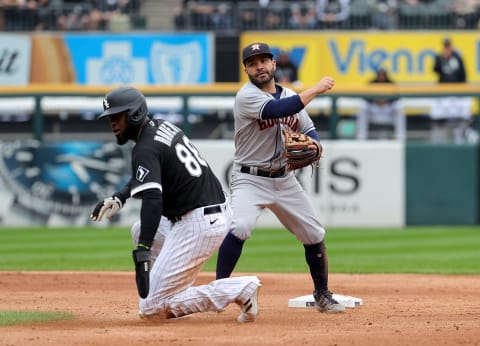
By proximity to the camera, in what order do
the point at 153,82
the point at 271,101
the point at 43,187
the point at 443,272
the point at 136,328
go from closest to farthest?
the point at 136,328, the point at 271,101, the point at 443,272, the point at 43,187, the point at 153,82

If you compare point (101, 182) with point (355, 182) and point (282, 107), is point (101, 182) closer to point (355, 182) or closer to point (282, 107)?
point (355, 182)

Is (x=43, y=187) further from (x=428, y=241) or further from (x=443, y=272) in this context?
(x=443, y=272)

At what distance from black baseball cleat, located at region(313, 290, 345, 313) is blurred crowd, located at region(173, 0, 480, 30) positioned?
14441mm

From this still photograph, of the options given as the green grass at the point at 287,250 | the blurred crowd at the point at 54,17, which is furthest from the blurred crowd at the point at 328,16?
the green grass at the point at 287,250

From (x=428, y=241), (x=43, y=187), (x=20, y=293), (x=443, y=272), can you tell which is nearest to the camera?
(x=20, y=293)

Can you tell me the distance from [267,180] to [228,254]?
24.2 inches

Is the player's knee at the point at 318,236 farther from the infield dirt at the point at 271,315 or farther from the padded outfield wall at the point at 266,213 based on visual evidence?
the padded outfield wall at the point at 266,213

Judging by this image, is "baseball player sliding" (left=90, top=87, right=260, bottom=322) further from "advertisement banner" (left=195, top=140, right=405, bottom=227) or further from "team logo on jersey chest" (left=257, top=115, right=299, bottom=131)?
"advertisement banner" (left=195, top=140, right=405, bottom=227)

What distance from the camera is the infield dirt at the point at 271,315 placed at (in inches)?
259

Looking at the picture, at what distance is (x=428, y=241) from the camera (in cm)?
1462

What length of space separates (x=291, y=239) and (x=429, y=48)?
8609mm

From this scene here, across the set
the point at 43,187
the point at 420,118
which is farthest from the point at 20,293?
the point at 420,118

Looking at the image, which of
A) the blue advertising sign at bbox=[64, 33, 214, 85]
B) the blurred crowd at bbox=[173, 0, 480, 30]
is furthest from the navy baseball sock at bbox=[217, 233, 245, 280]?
the blurred crowd at bbox=[173, 0, 480, 30]

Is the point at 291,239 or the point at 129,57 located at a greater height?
the point at 129,57
